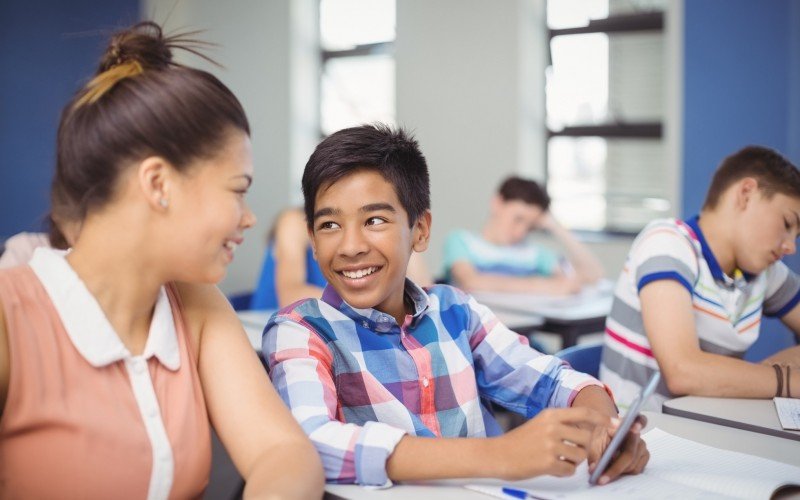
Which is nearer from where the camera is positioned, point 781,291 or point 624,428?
point 624,428

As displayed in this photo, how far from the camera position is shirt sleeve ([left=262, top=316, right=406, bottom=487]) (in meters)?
1.26

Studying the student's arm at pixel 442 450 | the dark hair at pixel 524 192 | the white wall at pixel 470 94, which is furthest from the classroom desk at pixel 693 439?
the white wall at pixel 470 94

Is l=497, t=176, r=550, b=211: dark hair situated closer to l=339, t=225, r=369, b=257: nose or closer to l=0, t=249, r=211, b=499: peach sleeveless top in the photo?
l=339, t=225, r=369, b=257: nose

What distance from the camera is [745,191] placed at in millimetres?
2230

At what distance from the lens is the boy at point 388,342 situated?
1.38m

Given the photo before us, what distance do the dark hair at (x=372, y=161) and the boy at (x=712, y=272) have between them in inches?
29.4

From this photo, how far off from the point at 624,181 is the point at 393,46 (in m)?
2.17

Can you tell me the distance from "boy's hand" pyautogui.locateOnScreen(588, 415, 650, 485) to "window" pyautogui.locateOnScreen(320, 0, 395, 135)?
218 inches

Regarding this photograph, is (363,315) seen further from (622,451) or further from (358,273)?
(622,451)

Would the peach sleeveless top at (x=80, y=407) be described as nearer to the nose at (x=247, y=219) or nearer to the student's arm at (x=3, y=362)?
the student's arm at (x=3, y=362)

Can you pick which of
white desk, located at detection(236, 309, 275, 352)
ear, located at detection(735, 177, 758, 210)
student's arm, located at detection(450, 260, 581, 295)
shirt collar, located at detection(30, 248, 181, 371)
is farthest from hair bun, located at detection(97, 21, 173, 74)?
student's arm, located at detection(450, 260, 581, 295)

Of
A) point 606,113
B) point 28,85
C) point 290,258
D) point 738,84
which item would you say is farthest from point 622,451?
point 28,85

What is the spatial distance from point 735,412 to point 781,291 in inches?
32.3

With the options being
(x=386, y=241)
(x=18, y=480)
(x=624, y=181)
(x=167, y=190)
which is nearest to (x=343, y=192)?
(x=386, y=241)
